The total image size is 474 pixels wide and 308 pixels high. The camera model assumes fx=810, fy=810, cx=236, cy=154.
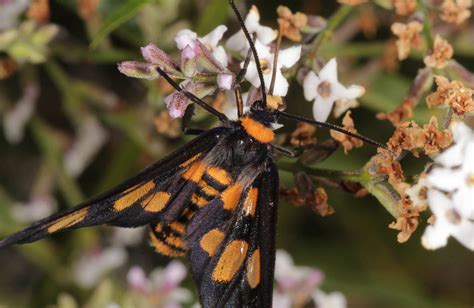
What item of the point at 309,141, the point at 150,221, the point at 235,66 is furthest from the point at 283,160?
the point at 150,221

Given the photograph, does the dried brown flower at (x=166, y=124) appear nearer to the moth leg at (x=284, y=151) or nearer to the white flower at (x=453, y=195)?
the moth leg at (x=284, y=151)

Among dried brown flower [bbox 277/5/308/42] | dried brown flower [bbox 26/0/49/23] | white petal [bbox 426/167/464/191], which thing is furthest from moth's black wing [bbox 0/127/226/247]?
dried brown flower [bbox 26/0/49/23]

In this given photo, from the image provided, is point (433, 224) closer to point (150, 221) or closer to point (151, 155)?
point (150, 221)

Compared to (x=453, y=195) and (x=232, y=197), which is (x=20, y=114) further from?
(x=453, y=195)

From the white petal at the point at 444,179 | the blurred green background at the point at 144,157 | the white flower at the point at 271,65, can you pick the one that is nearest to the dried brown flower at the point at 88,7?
the blurred green background at the point at 144,157

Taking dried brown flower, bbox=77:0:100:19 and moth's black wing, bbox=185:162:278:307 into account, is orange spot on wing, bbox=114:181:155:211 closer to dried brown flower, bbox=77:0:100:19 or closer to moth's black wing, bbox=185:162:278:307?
moth's black wing, bbox=185:162:278:307

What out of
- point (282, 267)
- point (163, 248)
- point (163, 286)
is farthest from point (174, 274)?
point (163, 248)
